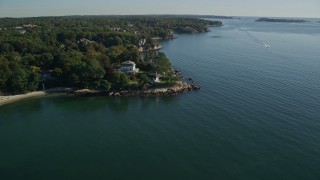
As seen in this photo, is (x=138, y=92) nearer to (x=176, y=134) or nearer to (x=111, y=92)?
(x=111, y=92)

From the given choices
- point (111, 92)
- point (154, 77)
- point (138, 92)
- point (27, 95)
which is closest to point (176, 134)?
point (138, 92)

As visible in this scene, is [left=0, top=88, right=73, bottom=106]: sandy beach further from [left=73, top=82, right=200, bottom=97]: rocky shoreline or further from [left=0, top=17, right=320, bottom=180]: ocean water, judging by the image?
[left=73, top=82, right=200, bottom=97]: rocky shoreline

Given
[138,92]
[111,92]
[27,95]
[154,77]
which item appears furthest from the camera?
[154,77]

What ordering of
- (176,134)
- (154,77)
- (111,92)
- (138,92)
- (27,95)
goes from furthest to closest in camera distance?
(154,77), (138,92), (111,92), (27,95), (176,134)

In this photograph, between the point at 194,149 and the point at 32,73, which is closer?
the point at 194,149

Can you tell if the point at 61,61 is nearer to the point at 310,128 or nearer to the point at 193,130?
the point at 193,130

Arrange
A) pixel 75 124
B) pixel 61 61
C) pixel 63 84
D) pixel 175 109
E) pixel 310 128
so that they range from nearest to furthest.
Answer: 1. pixel 310 128
2. pixel 75 124
3. pixel 175 109
4. pixel 63 84
5. pixel 61 61

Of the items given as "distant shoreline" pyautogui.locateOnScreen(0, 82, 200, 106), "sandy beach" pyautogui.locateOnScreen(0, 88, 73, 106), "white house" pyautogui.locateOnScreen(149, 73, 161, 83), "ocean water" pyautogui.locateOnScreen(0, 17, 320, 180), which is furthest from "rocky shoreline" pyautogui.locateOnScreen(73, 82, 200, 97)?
"sandy beach" pyautogui.locateOnScreen(0, 88, 73, 106)

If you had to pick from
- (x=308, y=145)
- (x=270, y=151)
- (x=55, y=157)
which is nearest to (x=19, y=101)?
(x=55, y=157)
